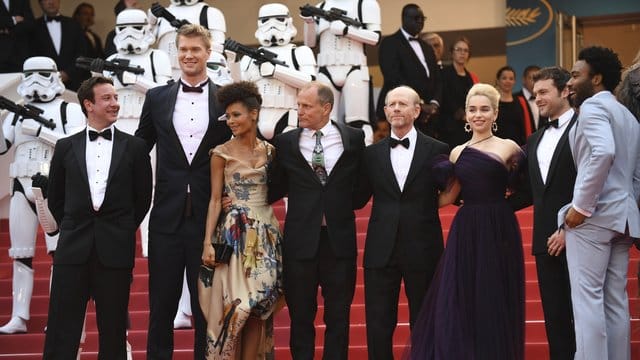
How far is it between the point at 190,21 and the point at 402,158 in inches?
181

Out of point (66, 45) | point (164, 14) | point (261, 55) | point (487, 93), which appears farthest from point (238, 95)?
point (66, 45)

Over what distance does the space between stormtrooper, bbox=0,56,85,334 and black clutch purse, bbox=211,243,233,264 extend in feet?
9.40

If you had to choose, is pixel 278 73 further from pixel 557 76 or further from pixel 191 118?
pixel 557 76

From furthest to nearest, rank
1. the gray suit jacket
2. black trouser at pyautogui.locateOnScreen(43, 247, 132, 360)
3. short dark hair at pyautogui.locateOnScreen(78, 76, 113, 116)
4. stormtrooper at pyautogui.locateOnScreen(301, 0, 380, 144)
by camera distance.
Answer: stormtrooper at pyautogui.locateOnScreen(301, 0, 380, 144), short dark hair at pyautogui.locateOnScreen(78, 76, 113, 116), black trouser at pyautogui.locateOnScreen(43, 247, 132, 360), the gray suit jacket

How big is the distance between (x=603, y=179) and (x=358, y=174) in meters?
1.69

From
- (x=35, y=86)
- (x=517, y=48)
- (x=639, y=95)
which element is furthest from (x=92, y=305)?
(x=517, y=48)

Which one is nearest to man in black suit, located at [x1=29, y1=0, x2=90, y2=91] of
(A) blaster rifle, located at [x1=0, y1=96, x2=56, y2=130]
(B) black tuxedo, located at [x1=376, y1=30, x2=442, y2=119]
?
(A) blaster rifle, located at [x1=0, y1=96, x2=56, y2=130]

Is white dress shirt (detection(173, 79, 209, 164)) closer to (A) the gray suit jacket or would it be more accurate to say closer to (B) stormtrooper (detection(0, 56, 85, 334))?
(A) the gray suit jacket

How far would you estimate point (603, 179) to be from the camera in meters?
6.60

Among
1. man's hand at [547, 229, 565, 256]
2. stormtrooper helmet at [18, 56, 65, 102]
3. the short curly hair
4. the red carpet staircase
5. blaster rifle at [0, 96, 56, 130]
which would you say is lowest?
the red carpet staircase

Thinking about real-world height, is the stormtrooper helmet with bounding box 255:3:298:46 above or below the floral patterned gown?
above

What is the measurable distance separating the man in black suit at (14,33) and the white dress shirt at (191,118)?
6888 millimetres

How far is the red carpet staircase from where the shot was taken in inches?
344

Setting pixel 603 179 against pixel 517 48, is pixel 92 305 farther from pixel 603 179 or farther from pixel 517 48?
pixel 517 48
